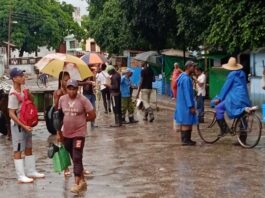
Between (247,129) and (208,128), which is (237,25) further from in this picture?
(247,129)

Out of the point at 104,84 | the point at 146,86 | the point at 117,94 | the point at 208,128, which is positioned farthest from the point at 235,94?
the point at 104,84

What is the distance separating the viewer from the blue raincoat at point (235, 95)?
11.4m

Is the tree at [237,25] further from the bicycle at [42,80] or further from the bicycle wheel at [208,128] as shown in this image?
the bicycle at [42,80]

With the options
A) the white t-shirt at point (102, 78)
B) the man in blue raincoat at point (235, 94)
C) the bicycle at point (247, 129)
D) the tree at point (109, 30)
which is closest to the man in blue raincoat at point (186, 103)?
the man in blue raincoat at point (235, 94)

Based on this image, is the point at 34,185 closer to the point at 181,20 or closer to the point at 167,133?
the point at 167,133

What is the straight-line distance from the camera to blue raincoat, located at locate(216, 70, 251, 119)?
37.5 feet

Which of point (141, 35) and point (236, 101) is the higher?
point (141, 35)

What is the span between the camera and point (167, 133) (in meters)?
14.4

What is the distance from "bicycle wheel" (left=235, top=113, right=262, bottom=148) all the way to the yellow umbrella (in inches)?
123

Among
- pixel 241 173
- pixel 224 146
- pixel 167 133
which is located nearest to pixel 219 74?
pixel 167 133

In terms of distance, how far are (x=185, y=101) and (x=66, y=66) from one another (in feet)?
7.98

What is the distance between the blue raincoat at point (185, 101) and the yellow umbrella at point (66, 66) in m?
1.85

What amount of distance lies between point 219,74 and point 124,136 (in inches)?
403

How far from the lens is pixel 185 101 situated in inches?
461
